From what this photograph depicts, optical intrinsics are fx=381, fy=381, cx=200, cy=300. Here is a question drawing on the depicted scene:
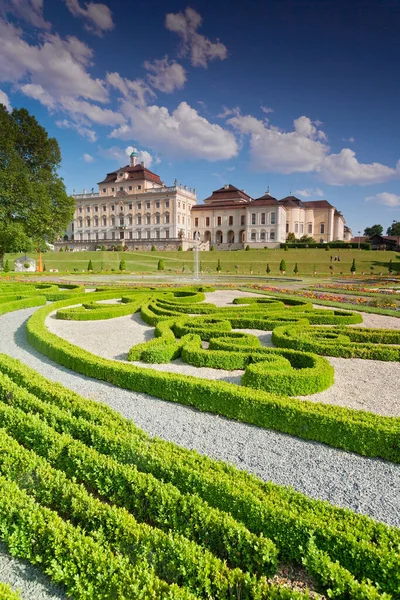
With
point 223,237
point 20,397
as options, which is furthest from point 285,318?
point 223,237

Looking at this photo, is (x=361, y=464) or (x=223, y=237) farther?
(x=223, y=237)

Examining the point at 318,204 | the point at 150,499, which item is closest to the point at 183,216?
the point at 318,204

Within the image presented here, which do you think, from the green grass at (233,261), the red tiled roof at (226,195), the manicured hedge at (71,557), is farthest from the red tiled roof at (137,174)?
the manicured hedge at (71,557)

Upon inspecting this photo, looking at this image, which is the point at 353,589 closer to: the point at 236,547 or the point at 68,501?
the point at 236,547

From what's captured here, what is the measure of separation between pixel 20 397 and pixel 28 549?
5.94 feet

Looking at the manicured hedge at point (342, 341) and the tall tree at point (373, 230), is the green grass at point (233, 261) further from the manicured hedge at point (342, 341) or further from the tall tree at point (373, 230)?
the tall tree at point (373, 230)

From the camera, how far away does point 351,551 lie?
5.99ft

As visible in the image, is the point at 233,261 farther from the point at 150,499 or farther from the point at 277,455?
the point at 150,499

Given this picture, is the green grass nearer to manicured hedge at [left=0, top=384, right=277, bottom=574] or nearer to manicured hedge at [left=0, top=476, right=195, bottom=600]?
manicured hedge at [left=0, top=384, right=277, bottom=574]

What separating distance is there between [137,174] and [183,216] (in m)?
10.9

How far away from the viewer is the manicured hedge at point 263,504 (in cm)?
182

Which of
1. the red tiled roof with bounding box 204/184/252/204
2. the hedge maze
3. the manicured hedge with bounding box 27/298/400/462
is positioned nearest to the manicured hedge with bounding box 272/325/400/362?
the hedge maze

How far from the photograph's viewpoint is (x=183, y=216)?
63.5 meters

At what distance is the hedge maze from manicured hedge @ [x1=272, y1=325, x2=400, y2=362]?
4.64 ft
